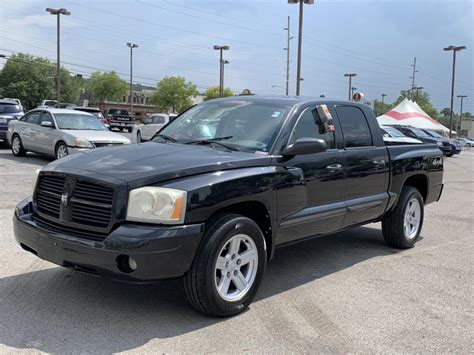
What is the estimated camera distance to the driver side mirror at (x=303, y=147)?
442 centimetres

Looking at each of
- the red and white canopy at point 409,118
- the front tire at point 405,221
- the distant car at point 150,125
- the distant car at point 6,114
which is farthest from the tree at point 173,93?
the front tire at point 405,221

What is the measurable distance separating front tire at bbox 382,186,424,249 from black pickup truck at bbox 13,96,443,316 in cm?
77

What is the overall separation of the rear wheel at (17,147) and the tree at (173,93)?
7914 cm

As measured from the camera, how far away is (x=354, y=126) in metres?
5.65

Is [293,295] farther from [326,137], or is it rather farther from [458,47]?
[458,47]

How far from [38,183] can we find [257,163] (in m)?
1.85

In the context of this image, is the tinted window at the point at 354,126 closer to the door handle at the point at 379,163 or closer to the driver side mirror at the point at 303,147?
the door handle at the point at 379,163

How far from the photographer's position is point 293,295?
15.0ft

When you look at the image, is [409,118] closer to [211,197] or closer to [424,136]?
[424,136]

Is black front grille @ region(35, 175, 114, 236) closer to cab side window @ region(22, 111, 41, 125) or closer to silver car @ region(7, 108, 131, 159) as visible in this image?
silver car @ region(7, 108, 131, 159)

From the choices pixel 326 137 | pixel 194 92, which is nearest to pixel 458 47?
pixel 326 137

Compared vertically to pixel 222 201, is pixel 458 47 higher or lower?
higher

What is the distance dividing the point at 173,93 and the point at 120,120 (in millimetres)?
56467

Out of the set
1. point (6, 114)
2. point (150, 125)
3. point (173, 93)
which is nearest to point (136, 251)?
point (6, 114)
